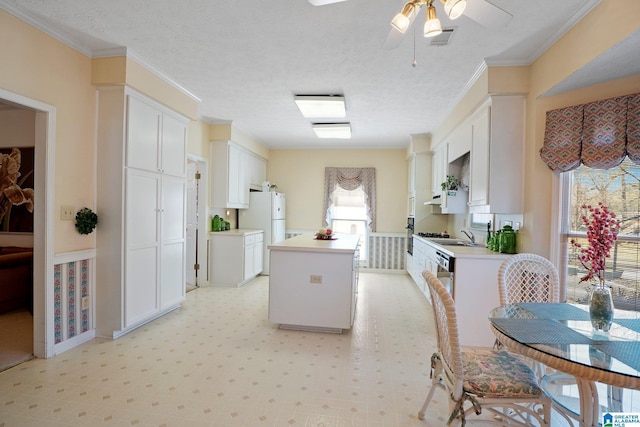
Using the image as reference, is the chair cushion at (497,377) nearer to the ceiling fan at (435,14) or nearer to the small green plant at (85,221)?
the ceiling fan at (435,14)

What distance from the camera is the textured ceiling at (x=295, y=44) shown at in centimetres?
226

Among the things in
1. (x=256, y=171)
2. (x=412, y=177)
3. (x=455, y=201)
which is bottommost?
(x=455, y=201)

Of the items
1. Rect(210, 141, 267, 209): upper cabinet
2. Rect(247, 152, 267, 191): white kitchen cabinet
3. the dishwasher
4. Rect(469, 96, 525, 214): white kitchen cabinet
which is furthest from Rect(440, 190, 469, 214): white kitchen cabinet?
Rect(247, 152, 267, 191): white kitchen cabinet

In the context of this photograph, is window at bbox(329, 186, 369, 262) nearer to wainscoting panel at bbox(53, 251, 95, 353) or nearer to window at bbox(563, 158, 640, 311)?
→ window at bbox(563, 158, 640, 311)

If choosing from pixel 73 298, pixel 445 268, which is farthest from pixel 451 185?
pixel 73 298

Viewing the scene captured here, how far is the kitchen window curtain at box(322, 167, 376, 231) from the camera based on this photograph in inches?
267

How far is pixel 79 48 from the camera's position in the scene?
9.34ft

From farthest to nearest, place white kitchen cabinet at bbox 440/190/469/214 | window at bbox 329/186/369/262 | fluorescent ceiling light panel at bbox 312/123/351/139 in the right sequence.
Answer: window at bbox 329/186/369/262 → fluorescent ceiling light panel at bbox 312/123/351/139 → white kitchen cabinet at bbox 440/190/469/214

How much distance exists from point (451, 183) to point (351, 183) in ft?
8.96

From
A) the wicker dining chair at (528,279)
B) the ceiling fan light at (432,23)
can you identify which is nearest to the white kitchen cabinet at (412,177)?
the wicker dining chair at (528,279)

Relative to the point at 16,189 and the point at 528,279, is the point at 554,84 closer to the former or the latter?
the point at 528,279

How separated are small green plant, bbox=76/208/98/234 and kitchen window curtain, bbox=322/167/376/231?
458 centimetres

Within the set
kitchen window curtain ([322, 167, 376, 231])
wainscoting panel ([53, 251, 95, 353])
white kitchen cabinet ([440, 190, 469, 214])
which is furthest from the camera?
kitchen window curtain ([322, 167, 376, 231])

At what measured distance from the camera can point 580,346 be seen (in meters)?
1.33
